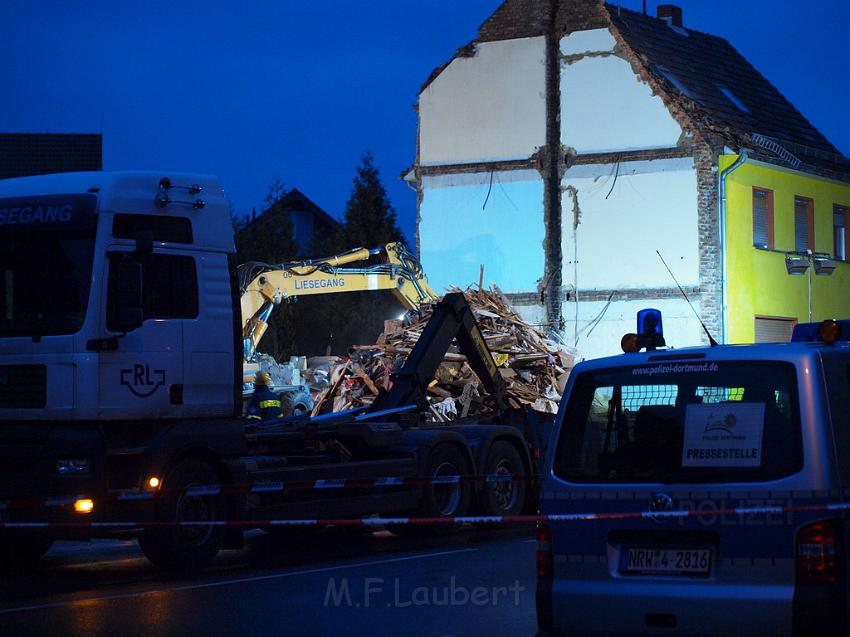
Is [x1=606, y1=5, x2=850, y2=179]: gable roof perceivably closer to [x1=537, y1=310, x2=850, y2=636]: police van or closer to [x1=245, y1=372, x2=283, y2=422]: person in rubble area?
[x1=245, y1=372, x2=283, y2=422]: person in rubble area

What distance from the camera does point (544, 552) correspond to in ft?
23.5

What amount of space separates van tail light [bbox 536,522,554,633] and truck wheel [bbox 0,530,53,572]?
283 inches

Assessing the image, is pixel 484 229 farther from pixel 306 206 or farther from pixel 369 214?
pixel 306 206

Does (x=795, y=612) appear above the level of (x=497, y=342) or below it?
below

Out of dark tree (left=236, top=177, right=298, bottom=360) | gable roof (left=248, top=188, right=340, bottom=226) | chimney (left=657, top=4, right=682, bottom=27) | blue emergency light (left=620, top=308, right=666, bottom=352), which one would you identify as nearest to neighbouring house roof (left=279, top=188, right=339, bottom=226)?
gable roof (left=248, top=188, right=340, bottom=226)

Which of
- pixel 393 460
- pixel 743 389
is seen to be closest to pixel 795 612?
pixel 743 389

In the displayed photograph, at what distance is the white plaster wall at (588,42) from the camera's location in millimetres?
35906

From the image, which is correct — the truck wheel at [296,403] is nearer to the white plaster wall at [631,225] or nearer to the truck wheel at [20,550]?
the white plaster wall at [631,225]

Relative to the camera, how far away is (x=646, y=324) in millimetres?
7879

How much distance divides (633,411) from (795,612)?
1.30 m

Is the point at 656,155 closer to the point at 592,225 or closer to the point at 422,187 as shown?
the point at 592,225

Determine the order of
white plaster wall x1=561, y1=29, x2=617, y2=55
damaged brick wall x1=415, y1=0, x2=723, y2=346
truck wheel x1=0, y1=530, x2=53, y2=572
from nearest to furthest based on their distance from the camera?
truck wheel x1=0, y1=530, x2=53, y2=572 → damaged brick wall x1=415, y1=0, x2=723, y2=346 → white plaster wall x1=561, y1=29, x2=617, y2=55

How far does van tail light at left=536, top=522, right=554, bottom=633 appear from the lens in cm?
709

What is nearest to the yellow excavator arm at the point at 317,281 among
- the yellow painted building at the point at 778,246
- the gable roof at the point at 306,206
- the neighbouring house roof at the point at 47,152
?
the yellow painted building at the point at 778,246
